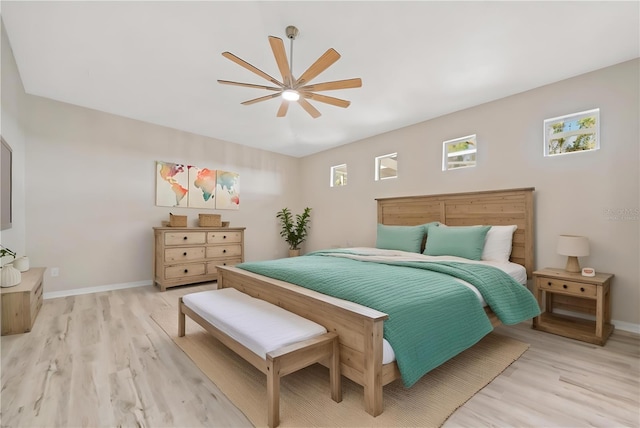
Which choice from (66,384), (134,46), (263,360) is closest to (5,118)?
(134,46)

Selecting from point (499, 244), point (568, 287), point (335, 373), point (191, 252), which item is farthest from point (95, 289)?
point (568, 287)

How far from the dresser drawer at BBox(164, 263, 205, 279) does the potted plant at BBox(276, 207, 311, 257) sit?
203cm

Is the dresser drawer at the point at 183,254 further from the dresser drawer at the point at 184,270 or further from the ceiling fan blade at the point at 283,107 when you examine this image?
the ceiling fan blade at the point at 283,107

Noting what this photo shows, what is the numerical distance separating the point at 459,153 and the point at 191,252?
419cm

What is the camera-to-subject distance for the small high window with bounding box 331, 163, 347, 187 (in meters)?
5.70

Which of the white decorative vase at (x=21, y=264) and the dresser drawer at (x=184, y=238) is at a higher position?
the dresser drawer at (x=184, y=238)

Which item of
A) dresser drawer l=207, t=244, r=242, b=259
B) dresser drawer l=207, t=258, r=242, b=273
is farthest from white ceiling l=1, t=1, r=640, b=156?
dresser drawer l=207, t=258, r=242, b=273

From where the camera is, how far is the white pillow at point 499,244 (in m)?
3.15

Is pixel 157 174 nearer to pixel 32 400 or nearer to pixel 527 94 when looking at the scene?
pixel 32 400

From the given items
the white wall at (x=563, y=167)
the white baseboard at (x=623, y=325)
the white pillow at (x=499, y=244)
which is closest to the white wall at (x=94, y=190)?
the white wall at (x=563, y=167)

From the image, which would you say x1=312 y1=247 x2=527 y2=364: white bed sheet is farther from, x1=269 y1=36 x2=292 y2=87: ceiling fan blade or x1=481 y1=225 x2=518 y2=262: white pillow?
x1=269 y1=36 x2=292 y2=87: ceiling fan blade

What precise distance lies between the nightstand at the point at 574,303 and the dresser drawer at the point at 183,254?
Answer: 4.33 metres

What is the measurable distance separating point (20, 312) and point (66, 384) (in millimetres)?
1295

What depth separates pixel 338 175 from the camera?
5.89 metres
